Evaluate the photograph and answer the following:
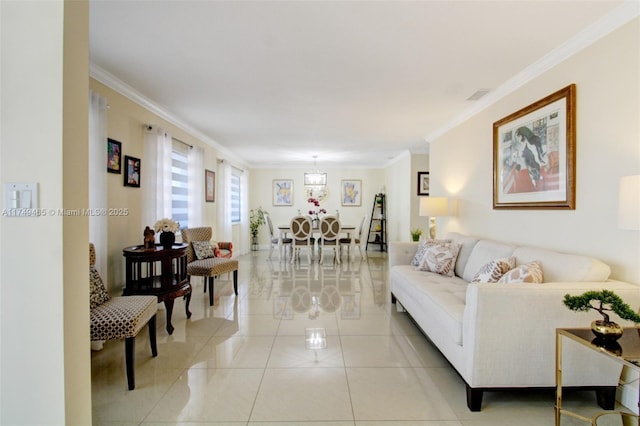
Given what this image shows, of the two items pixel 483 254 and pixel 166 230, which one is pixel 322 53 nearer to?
pixel 166 230

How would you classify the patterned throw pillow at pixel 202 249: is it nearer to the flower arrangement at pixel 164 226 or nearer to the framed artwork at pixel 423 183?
the flower arrangement at pixel 164 226

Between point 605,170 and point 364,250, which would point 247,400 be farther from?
point 364,250

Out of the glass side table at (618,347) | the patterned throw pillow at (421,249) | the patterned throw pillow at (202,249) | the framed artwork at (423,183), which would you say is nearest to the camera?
the glass side table at (618,347)

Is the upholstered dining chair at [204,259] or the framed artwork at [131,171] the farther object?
the upholstered dining chair at [204,259]

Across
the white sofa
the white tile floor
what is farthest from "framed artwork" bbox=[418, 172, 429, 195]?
the white sofa

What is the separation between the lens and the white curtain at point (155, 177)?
3.72 m

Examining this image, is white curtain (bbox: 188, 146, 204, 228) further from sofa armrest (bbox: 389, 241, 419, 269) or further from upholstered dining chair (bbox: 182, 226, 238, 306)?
sofa armrest (bbox: 389, 241, 419, 269)

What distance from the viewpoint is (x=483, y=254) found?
3.07 metres

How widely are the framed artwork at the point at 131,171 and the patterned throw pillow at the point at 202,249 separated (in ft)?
3.28

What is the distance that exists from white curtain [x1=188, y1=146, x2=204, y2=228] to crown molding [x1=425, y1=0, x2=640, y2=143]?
164 inches

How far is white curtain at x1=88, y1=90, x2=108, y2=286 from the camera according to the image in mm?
2852

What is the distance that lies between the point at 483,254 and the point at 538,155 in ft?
3.37

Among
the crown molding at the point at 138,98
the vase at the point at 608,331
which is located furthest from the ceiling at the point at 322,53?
the vase at the point at 608,331

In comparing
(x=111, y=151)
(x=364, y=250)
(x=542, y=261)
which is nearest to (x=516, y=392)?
(x=542, y=261)
